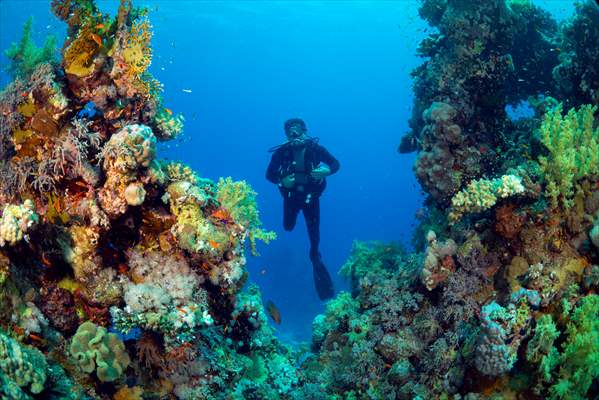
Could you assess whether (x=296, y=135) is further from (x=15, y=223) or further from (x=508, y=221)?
(x=15, y=223)

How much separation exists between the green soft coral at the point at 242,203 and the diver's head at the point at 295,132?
197 inches

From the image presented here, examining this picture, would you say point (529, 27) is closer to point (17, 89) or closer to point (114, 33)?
point (114, 33)

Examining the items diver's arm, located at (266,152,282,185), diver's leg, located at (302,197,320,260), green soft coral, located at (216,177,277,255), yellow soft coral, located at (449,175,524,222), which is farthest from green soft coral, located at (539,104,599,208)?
diver's leg, located at (302,197,320,260)

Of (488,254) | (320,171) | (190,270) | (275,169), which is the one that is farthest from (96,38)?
(275,169)

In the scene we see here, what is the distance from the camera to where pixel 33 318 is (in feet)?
12.5

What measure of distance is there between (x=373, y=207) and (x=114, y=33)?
292ft

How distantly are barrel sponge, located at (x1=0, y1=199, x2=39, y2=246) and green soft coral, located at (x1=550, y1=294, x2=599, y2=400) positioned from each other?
4.89 meters

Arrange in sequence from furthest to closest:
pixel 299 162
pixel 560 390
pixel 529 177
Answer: pixel 299 162
pixel 529 177
pixel 560 390

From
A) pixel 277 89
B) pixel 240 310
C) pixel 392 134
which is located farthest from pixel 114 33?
pixel 392 134

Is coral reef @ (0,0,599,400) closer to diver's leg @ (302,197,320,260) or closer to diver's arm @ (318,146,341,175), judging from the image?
diver's arm @ (318,146,341,175)

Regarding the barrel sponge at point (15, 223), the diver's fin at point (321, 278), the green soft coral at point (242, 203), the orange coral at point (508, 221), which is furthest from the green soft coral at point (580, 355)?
the diver's fin at point (321, 278)

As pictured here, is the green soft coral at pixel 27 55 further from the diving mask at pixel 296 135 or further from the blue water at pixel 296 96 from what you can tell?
the diving mask at pixel 296 135

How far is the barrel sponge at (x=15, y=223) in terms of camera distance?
3.47m

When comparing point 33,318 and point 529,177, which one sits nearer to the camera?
point 33,318
